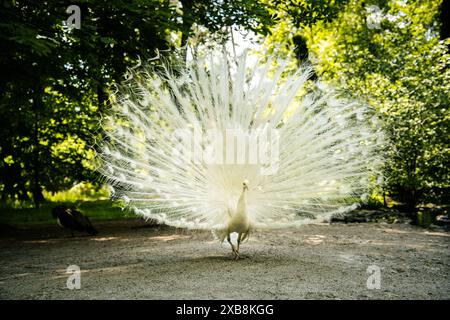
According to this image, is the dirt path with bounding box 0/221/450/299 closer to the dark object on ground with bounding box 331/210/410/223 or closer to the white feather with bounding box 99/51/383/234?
the white feather with bounding box 99/51/383/234

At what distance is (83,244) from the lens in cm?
953

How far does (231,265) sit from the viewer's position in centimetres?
638

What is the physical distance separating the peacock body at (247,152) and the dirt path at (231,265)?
0.77m

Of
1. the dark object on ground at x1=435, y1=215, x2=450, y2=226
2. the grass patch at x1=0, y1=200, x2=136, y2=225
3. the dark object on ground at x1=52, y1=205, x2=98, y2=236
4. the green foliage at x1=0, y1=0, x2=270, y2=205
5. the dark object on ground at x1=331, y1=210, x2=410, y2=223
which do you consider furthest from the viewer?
the grass patch at x1=0, y1=200, x2=136, y2=225

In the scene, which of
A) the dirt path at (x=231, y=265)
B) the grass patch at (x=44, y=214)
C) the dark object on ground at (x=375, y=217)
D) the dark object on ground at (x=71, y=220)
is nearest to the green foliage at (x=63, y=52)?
the dark object on ground at (x=71, y=220)

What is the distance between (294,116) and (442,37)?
12.3 metres

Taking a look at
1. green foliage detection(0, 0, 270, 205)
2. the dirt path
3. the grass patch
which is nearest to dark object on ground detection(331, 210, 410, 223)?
the dirt path

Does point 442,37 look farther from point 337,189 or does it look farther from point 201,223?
point 201,223

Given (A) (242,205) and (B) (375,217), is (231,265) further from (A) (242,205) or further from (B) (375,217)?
(B) (375,217)

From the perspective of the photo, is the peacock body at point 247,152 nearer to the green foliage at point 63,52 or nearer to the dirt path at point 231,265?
the dirt path at point 231,265

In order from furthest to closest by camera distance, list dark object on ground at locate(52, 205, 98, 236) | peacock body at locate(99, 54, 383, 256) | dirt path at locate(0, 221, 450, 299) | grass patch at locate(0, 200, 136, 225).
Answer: grass patch at locate(0, 200, 136, 225) < dark object on ground at locate(52, 205, 98, 236) < peacock body at locate(99, 54, 383, 256) < dirt path at locate(0, 221, 450, 299)

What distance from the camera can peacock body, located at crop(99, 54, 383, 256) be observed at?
6.07 metres

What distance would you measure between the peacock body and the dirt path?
0.77m
